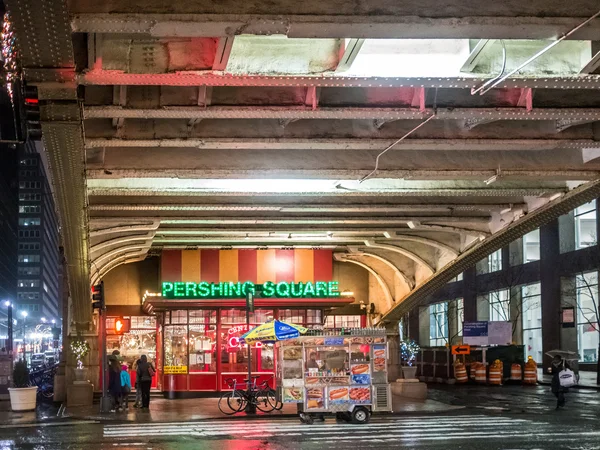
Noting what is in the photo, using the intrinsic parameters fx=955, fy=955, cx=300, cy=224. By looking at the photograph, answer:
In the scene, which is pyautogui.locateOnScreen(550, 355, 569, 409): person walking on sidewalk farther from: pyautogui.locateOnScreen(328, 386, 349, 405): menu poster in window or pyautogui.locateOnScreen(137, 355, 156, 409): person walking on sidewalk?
pyautogui.locateOnScreen(137, 355, 156, 409): person walking on sidewalk

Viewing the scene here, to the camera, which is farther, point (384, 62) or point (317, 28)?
point (384, 62)

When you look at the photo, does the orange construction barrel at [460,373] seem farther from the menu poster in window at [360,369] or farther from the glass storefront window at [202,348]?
the menu poster in window at [360,369]

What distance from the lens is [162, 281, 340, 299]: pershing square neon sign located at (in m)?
36.8

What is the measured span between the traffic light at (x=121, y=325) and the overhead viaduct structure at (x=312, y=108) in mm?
7746

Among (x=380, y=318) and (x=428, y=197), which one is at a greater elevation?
(x=428, y=197)

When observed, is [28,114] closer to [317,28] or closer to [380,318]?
[317,28]

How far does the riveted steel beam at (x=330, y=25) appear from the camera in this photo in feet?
35.7

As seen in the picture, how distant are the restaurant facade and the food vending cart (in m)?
12.5

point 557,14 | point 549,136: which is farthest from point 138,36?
point 549,136

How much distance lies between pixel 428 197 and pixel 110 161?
10.4 meters

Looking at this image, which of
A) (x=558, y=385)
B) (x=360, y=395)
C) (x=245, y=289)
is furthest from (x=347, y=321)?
(x=360, y=395)

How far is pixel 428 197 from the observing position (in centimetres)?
2706

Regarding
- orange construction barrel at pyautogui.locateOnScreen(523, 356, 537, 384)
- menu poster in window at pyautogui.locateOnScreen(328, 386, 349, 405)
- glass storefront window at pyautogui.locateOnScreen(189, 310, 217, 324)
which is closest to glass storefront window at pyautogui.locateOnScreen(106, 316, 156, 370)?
glass storefront window at pyautogui.locateOnScreen(189, 310, 217, 324)

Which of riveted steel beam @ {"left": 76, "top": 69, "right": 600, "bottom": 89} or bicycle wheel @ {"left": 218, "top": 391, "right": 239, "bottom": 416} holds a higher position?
riveted steel beam @ {"left": 76, "top": 69, "right": 600, "bottom": 89}
